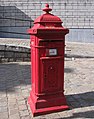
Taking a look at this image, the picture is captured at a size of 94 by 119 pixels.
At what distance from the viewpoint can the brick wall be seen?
15.3m

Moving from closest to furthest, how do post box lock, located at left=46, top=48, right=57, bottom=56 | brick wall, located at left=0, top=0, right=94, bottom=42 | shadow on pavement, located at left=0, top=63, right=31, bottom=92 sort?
post box lock, located at left=46, top=48, right=57, bottom=56
shadow on pavement, located at left=0, top=63, right=31, bottom=92
brick wall, located at left=0, top=0, right=94, bottom=42

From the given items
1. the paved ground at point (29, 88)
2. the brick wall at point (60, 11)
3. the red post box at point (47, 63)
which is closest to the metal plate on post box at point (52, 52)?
the red post box at point (47, 63)

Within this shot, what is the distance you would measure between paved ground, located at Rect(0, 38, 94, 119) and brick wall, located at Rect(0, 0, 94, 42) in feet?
21.3

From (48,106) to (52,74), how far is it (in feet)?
1.87

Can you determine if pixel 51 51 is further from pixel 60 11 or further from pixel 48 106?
pixel 60 11

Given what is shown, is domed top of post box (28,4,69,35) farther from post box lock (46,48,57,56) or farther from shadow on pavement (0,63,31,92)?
shadow on pavement (0,63,31,92)

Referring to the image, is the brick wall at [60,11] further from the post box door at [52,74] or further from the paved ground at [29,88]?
the post box door at [52,74]

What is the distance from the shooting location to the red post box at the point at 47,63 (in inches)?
165

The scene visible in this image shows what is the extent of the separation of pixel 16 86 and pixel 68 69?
2.46 m

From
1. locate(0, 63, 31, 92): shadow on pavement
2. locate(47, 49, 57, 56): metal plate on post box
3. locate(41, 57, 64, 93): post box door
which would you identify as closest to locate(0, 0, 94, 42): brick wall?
locate(0, 63, 31, 92): shadow on pavement

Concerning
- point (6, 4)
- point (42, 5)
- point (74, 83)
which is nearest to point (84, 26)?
point (42, 5)

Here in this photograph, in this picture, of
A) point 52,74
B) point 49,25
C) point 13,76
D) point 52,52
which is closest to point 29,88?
point 13,76

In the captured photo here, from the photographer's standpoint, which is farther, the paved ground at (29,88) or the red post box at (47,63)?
the paved ground at (29,88)

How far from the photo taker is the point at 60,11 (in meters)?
15.4
